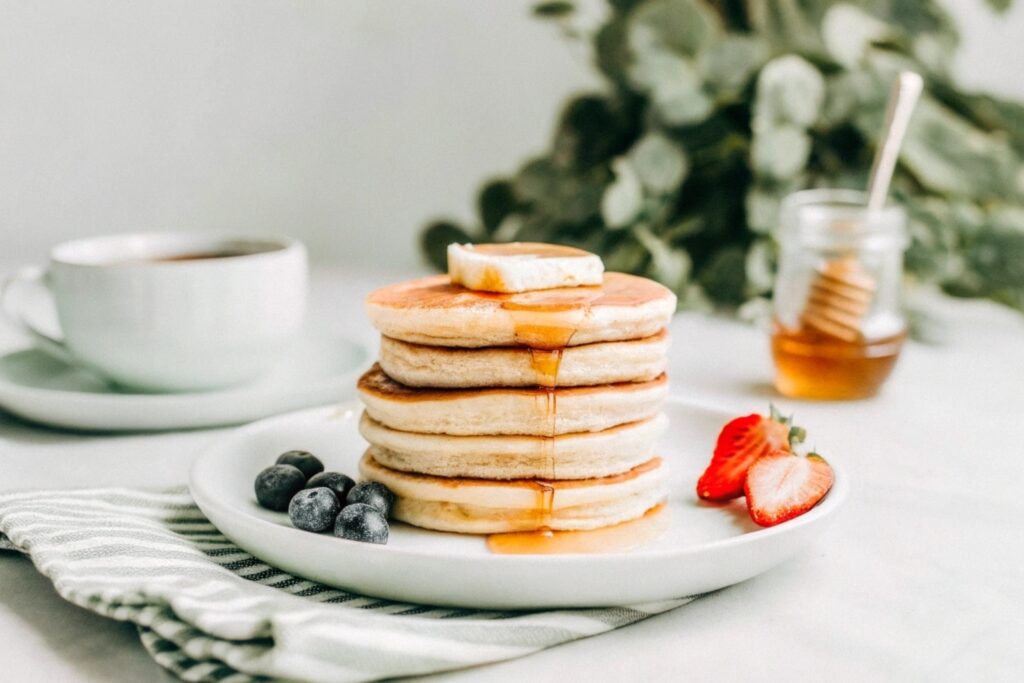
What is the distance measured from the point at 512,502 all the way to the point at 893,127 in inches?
39.1

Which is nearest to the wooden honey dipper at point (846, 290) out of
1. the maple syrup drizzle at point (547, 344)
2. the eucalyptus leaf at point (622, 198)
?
the eucalyptus leaf at point (622, 198)

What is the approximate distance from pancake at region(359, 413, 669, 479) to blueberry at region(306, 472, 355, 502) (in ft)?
0.17

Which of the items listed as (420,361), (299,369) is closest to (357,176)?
(299,369)

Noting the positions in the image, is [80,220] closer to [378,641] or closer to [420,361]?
[420,361]

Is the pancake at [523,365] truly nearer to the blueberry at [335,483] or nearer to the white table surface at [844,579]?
Result: the blueberry at [335,483]

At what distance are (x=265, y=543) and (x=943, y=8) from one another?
1.90m

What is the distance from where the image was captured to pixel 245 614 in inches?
30.7

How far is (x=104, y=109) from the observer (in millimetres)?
2699

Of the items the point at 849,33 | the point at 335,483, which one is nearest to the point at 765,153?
the point at 849,33

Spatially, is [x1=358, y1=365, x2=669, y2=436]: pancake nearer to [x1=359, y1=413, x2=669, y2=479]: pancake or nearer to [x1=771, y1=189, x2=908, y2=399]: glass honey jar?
[x1=359, y1=413, x2=669, y2=479]: pancake

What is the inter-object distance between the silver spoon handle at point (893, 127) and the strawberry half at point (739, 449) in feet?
2.25

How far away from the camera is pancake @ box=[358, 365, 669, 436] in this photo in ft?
3.26

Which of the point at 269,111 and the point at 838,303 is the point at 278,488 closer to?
the point at 838,303

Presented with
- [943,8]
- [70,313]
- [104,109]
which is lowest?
[70,313]
